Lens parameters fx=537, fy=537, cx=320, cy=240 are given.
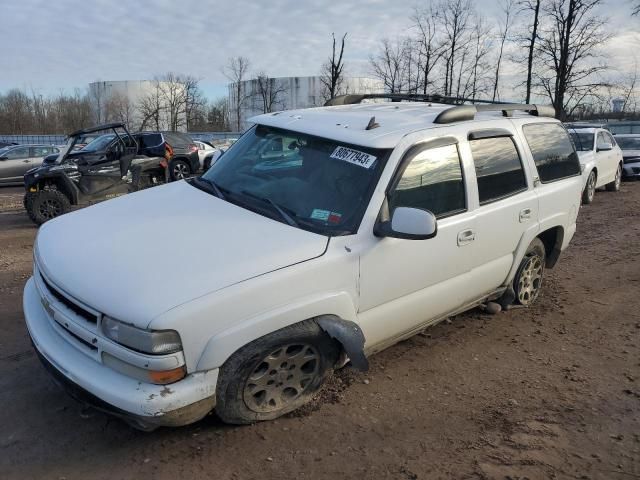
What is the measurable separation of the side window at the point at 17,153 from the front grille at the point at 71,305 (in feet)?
59.2

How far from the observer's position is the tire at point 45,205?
32.6 ft

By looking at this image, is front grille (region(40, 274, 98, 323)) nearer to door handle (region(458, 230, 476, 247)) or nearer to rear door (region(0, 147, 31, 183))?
door handle (region(458, 230, 476, 247))

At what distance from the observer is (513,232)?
4387mm

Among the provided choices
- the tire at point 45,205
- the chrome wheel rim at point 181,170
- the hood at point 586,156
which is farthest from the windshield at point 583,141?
the tire at point 45,205

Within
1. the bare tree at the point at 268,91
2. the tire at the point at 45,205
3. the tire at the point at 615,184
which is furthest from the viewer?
the bare tree at the point at 268,91

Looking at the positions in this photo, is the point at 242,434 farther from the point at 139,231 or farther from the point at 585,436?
the point at 585,436

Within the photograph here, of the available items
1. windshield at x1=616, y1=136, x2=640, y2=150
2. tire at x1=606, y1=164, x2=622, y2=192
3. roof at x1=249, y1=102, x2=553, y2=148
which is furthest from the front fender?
windshield at x1=616, y1=136, x2=640, y2=150

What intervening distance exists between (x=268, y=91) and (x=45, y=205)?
4797cm

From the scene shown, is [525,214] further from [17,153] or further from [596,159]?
[17,153]

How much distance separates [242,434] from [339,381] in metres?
0.89

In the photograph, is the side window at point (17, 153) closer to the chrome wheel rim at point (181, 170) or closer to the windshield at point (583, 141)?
the chrome wheel rim at point (181, 170)

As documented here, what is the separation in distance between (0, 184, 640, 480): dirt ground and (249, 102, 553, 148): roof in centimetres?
167

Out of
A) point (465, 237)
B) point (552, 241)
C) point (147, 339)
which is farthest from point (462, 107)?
point (147, 339)

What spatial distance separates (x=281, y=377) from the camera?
3.12 m
